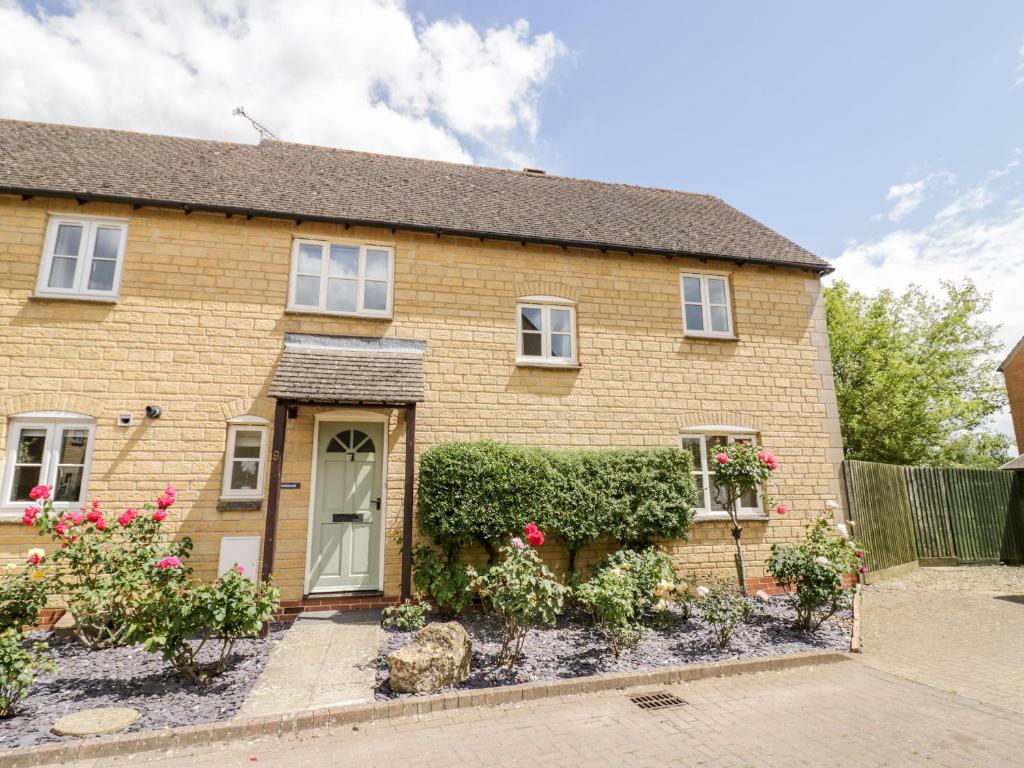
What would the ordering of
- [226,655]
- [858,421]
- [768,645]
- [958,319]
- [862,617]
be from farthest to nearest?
[958,319], [858,421], [862,617], [768,645], [226,655]

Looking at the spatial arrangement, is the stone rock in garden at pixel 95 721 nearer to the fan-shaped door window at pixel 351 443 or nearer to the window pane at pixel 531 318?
the fan-shaped door window at pixel 351 443

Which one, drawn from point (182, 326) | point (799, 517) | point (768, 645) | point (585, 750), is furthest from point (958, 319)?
point (182, 326)

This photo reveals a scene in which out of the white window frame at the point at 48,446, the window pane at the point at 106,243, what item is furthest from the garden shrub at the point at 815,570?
the window pane at the point at 106,243

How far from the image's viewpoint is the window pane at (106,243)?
8.12 metres

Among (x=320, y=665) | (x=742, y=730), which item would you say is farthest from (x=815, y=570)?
(x=320, y=665)

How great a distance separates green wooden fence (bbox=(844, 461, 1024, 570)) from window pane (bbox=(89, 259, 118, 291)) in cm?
1433

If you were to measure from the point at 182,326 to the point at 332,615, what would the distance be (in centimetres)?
497

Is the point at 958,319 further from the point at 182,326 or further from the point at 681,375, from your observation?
the point at 182,326

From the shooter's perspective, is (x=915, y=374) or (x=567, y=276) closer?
(x=567, y=276)

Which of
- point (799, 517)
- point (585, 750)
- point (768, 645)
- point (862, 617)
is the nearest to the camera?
point (585, 750)

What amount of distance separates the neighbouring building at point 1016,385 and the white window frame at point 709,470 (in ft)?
65.0

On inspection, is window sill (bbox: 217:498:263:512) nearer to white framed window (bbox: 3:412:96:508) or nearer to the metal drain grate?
white framed window (bbox: 3:412:96:508)

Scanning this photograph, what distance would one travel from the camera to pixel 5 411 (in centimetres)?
724

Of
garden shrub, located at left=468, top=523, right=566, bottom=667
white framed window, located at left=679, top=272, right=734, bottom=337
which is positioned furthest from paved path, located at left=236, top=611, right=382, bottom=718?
white framed window, located at left=679, top=272, right=734, bottom=337
